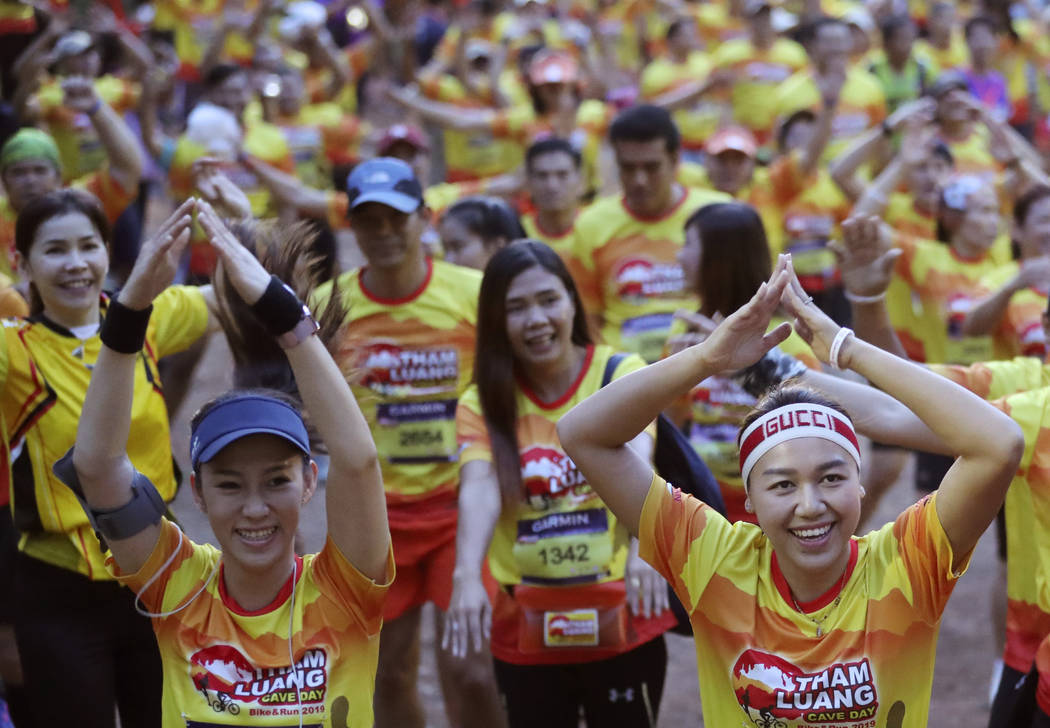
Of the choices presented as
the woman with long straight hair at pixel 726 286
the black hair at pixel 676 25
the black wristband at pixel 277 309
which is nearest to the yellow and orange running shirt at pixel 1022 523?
the woman with long straight hair at pixel 726 286

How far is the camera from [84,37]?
10.2 meters

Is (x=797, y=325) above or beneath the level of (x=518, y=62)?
beneath

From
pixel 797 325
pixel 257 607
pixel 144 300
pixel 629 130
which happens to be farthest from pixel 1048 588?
pixel 629 130

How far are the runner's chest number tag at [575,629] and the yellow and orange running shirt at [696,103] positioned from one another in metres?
7.71

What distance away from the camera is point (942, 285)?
7609 mm

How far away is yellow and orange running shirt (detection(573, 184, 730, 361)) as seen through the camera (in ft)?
22.0

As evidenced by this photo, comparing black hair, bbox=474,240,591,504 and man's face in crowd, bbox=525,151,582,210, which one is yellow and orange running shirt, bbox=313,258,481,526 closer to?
black hair, bbox=474,240,591,504

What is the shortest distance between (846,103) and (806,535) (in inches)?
345

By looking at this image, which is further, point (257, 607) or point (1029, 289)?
point (1029, 289)

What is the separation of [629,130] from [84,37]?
5013 millimetres

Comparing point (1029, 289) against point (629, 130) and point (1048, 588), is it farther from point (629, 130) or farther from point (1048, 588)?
point (1048, 588)

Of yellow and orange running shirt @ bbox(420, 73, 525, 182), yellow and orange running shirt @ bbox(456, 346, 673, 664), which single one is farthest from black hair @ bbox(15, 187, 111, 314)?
yellow and orange running shirt @ bbox(420, 73, 525, 182)

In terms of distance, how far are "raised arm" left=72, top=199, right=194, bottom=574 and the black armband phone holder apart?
1 cm

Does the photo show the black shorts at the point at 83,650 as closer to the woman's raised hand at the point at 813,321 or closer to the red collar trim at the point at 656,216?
the woman's raised hand at the point at 813,321
